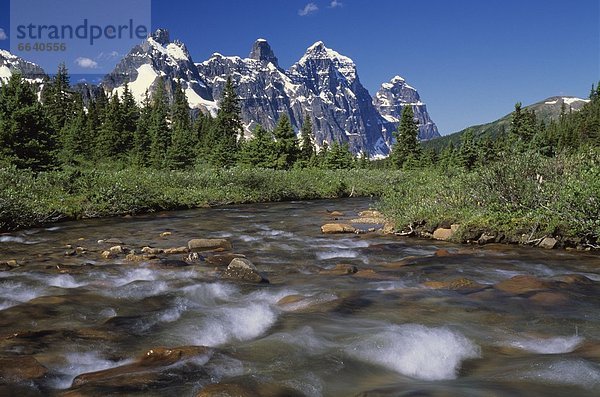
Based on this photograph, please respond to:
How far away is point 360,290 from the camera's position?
8.39 meters

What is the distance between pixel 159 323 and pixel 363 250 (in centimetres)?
743

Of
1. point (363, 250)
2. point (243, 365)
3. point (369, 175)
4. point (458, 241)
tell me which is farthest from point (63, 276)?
point (369, 175)

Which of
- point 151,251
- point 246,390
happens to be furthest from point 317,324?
point 151,251

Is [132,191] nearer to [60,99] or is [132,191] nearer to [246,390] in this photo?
[246,390]

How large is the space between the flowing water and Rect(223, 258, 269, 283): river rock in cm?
30

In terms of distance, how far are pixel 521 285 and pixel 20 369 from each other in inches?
310

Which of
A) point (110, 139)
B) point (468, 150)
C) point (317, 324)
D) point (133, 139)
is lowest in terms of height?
point (317, 324)

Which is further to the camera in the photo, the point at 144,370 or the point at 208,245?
the point at 208,245

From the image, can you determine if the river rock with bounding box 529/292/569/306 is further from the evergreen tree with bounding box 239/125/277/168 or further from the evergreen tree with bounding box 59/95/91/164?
the evergreen tree with bounding box 59/95/91/164

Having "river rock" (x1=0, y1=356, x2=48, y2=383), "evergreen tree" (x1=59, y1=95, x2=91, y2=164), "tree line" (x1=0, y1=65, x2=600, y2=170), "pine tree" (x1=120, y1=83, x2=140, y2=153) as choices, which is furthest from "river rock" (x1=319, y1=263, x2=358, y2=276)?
"pine tree" (x1=120, y1=83, x2=140, y2=153)

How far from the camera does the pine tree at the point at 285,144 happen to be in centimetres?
6588

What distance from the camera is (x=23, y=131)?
33844mm

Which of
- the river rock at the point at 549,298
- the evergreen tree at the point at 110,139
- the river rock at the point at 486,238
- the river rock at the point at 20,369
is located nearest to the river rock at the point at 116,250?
the river rock at the point at 20,369

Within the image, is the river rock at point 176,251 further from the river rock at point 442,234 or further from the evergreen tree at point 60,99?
the evergreen tree at point 60,99
